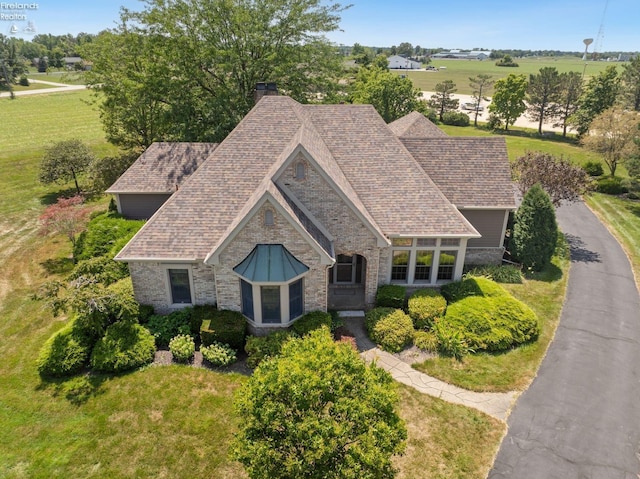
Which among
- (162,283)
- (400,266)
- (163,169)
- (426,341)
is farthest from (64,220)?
(426,341)

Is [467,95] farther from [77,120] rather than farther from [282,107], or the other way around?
[282,107]

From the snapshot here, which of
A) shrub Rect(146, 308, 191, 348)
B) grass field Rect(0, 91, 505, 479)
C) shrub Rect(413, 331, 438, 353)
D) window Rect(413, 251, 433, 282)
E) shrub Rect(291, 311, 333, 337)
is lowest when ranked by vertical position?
grass field Rect(0, 91, 505, 479)

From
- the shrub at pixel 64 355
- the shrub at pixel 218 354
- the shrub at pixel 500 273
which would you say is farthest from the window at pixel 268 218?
the shrub at pixel 500 273

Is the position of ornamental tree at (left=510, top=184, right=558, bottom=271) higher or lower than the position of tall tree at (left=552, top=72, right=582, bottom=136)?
lower

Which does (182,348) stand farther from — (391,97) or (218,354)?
(391,97)

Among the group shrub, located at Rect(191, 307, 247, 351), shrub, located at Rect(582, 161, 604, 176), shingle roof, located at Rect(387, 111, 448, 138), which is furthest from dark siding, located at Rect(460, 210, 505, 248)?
shrub, located at Rect(582, 161, 604, 176)

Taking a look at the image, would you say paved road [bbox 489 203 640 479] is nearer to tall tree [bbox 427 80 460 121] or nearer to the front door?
the front door

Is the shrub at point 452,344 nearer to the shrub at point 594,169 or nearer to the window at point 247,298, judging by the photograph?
the window at point 247,298
